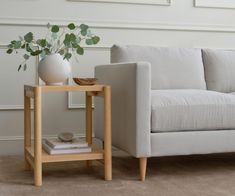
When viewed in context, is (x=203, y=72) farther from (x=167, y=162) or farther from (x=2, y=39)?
(x=2, y=39)

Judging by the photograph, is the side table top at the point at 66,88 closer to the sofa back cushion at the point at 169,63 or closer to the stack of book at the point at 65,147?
the stack of book at the point at 65,147

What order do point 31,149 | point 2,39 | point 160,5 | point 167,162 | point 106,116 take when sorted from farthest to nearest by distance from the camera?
point 160,5
point 2,39
point 167,162
point 31,149
point 106,116

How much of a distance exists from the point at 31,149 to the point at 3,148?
638mm

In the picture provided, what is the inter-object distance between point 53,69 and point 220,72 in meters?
1.24

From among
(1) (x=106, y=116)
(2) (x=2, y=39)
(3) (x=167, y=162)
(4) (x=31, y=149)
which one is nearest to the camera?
(1) (x=106, y=116)

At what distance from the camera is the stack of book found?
227 cm

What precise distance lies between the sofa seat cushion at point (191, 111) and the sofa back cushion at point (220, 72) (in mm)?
538

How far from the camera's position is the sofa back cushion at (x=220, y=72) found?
3.00 metres

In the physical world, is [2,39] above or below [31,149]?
above

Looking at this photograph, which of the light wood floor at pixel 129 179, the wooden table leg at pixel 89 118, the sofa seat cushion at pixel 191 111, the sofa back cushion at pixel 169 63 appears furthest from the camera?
the sofa back cushion at pixel 169 63

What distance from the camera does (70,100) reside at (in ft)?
10.3

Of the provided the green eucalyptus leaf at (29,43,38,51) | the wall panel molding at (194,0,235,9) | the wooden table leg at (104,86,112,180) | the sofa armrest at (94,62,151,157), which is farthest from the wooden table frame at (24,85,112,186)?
the wall panel molding at (194,0,235,9)

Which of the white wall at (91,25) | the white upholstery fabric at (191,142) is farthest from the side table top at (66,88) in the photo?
the white wall at (91,25)

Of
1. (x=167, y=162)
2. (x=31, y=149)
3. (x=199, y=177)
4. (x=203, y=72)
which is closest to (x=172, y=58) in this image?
(x=203, y=72)
